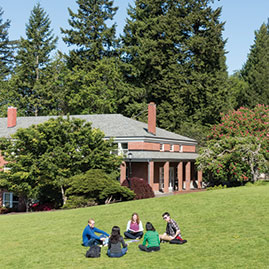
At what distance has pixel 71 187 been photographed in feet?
123

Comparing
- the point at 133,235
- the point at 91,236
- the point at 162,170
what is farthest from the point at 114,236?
the point at 162,170

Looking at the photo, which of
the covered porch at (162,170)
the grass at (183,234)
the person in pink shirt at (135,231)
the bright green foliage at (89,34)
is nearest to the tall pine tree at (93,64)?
the bright green foliage at (89,34)

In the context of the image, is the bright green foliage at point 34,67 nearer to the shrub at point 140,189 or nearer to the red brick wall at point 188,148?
the red brick wall at point 188,148

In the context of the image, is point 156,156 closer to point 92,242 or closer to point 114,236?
point 92,242

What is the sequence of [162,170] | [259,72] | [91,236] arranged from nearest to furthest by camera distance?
1. [91,236]
2. [162,170]
3. [259,72]

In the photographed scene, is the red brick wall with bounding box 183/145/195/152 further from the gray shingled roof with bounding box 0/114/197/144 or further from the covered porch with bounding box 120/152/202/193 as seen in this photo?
the covered porch with bounding box 120/152/202/193

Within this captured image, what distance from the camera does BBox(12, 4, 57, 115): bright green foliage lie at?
72.6 m

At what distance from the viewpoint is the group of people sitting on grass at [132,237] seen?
50.0ft

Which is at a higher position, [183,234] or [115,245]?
[115,245]

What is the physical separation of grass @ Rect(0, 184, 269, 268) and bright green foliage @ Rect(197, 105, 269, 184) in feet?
33.8

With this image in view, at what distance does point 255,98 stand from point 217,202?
5194 centimetres

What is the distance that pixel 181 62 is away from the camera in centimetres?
6806

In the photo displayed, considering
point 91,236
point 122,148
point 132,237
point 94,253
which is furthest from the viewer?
point 122,148

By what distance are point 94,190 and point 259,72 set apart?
1974 inches
